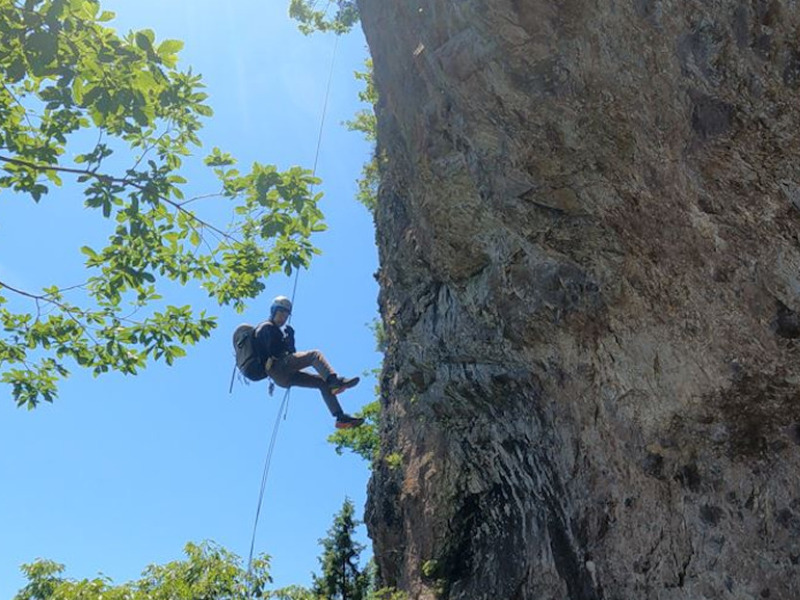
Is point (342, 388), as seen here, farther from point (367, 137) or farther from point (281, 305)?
point (367, 137)

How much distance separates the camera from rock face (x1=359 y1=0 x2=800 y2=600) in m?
5.70

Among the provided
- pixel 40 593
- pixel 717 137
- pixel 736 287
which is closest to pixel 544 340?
pixel 736 287

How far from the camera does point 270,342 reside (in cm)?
1066

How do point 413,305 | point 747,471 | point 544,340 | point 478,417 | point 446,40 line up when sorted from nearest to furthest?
1. point 747,471
2. point 446,40
3. point 544,340
4. point 478,417
5. point 413,305

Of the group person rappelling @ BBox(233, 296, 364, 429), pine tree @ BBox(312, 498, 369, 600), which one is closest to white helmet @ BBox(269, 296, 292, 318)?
person rappelling @ BBox(233, 296, 364, 429)

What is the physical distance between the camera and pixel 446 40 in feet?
23.0

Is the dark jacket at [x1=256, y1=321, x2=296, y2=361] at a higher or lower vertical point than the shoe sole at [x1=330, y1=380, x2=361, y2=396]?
higher

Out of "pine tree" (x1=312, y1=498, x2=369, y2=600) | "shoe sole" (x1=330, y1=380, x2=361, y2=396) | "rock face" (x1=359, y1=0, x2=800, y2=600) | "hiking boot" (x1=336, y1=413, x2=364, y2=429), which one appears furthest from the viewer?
"pine tree" (x1=312, y1=498, x2=369, y2=600)

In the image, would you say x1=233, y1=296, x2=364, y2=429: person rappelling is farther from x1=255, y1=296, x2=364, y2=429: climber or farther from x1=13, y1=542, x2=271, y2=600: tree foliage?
x1=13, y1=542, x2=271, y2=600: tree foliage

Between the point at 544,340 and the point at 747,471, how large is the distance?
2.44 m

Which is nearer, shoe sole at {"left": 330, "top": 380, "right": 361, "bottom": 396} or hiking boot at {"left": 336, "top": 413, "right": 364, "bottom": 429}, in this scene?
shoe sole at {"left": 330, "top": 380, "right": 361, "bottom": 396}

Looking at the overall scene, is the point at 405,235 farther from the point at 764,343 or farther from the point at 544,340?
the point at 764,343

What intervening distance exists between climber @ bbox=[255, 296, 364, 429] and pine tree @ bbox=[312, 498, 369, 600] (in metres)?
10.1

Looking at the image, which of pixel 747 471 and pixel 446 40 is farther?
pixel 446 40
